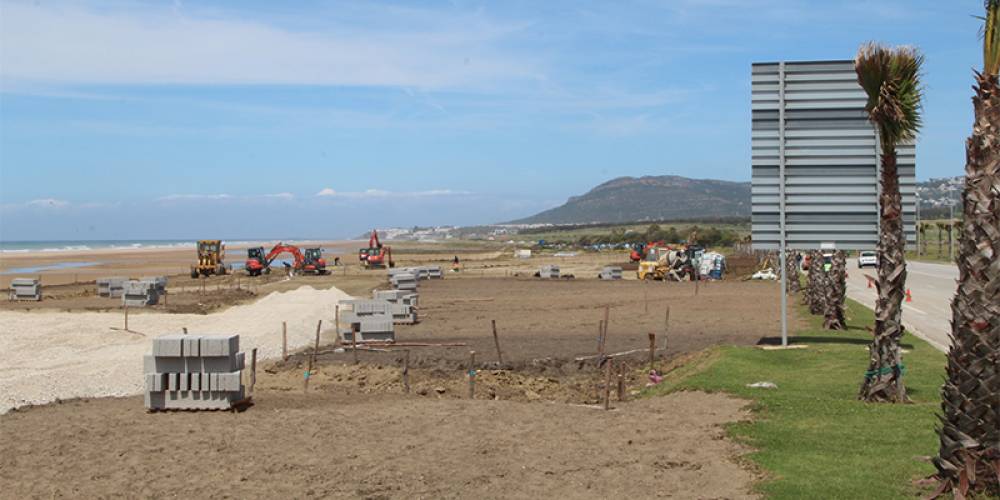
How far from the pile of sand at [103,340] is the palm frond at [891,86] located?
17.2m

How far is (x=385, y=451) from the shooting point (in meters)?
13.6

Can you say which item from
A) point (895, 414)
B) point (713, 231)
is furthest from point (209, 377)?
point (713, 231)

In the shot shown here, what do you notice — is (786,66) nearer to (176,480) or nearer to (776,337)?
(776,337)

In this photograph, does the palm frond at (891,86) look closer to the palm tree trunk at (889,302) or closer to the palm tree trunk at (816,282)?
the palm tree trunk at (889,302)

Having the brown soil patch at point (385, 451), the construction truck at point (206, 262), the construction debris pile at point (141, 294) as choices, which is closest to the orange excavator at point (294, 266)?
the construction truck at point (206, 262)

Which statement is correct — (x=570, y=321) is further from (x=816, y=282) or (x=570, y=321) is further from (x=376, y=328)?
(x=376, y=328)

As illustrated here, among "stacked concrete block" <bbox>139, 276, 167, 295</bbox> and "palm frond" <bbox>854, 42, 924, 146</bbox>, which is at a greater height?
"palm frond" <bbox>854, 42, 924, 146</bbox>

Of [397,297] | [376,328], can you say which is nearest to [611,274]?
[397,297]

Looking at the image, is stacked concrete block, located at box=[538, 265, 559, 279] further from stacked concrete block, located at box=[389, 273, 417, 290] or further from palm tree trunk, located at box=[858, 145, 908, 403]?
palm tree trunk, located at box=[858, 145, 908, 403]

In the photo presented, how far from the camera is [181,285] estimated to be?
6656cm

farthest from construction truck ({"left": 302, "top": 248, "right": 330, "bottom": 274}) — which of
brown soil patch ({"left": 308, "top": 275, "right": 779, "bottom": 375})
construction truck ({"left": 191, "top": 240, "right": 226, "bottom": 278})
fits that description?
brown soil patch ({"left": 308, "top": 275, "right": 779, "bottom": 375})

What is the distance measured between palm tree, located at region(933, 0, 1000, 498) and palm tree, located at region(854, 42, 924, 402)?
227 inches

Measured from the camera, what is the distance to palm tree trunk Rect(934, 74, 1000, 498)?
881cm

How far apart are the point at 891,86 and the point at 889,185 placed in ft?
5.51
